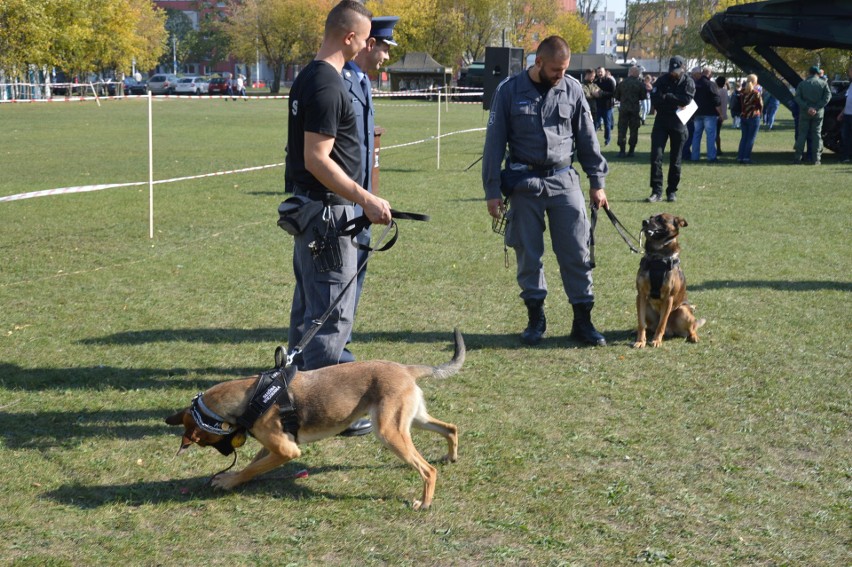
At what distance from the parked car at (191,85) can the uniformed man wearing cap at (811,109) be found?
56733mm

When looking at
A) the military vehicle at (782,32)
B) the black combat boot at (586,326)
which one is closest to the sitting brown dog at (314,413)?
the black combat boot at (586,326)

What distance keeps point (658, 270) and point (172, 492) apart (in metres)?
3.82

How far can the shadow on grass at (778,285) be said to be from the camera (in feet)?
25.6

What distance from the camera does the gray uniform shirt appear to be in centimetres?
581

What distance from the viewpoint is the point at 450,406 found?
4984mm

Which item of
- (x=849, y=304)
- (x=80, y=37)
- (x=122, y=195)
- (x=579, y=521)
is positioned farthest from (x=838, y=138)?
(x=80, y=37)

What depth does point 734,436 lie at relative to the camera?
15.0ft

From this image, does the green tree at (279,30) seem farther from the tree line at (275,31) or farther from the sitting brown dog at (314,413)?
the sitting brown dog at (314,413)

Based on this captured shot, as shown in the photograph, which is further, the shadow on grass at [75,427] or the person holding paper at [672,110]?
the person holding paper at [672,110]

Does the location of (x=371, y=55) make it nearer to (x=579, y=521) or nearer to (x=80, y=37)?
(x=579, y=521)

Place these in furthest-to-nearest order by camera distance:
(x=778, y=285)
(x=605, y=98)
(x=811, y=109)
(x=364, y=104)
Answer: (x=605, y=98)
(x=811, y=109)
(x=778, y=285)
(x=364, y=104)

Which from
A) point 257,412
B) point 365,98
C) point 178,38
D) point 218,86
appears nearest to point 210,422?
point 257,412

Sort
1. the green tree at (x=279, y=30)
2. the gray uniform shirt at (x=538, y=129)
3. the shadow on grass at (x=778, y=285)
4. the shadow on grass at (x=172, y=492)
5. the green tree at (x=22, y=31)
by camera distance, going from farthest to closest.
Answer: the green tree at (x=279, y=30) < the green tree at (x=22, y=31) < the shadow on grass at (x=778, y=285) < the gray uniform shirt at (x=538, y=129) < the shadow on grass at (x=172, y=492)

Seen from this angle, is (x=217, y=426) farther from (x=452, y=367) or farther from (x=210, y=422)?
(x=452, y=367)
